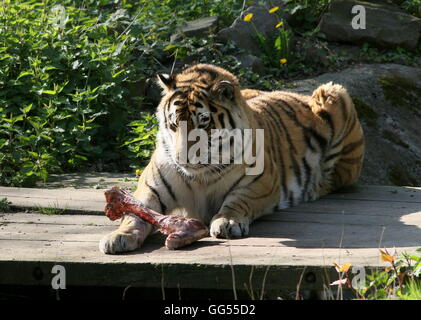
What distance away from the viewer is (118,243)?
422 centimetres

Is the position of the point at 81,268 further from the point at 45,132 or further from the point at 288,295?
the point at 45,132

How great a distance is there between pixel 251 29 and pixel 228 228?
483 centimetres

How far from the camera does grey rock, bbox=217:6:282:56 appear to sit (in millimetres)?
8727

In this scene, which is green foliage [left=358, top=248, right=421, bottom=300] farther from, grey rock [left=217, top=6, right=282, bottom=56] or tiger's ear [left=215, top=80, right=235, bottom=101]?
grey rock [left=217, top=6, right=282, bottom=56]

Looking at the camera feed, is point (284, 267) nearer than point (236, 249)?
Yes

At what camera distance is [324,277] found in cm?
380

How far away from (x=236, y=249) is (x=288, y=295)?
50 centimetres

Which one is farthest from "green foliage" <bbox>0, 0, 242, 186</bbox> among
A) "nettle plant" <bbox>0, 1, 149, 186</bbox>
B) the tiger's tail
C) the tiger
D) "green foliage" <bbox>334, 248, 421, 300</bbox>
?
"green foliage" <bbox>334, 248, 421, 300</bbox>

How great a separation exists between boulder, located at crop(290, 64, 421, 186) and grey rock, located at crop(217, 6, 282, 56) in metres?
0.88

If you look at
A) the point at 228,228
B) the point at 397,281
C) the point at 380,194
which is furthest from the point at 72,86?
the point at 397,281

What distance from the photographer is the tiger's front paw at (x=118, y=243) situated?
13.8 feet

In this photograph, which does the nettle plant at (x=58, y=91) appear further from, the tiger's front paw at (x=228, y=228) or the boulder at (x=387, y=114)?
the tiger's front paw at (x=228, y=228)

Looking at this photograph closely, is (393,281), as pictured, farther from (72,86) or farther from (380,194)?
(72,86)
